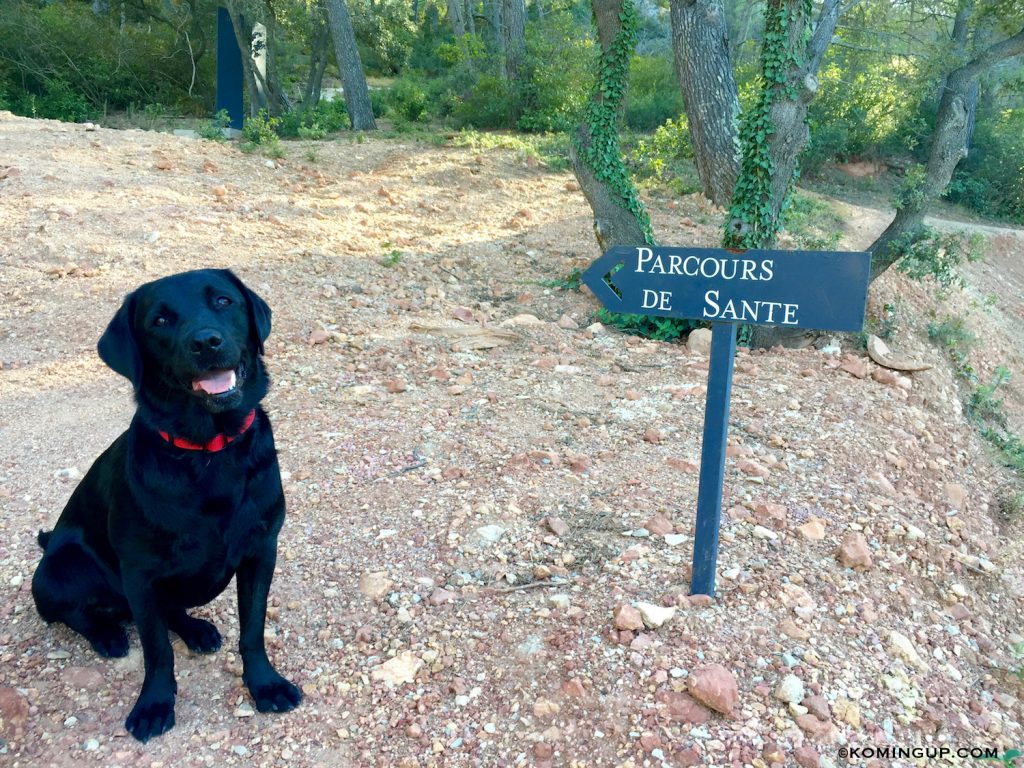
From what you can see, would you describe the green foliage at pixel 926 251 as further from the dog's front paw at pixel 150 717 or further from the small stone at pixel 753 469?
the dog's front paw at pixel 150 717

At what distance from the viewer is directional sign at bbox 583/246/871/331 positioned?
2576mm

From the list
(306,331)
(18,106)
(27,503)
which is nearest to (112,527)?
(27,503)

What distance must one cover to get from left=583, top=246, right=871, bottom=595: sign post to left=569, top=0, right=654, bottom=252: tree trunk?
456 cm

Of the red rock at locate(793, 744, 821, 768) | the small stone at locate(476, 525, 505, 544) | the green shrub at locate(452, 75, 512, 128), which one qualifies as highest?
the green shrub at locate(452, 75, 512, 128)

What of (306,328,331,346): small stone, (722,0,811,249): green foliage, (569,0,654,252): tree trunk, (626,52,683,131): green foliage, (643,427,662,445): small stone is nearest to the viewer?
(643,427,662,445): small stone

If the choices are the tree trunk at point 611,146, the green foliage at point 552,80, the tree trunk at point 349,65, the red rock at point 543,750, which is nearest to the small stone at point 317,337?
the tree trunk at point 611,146

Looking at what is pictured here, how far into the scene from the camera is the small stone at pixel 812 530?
12.1 feet

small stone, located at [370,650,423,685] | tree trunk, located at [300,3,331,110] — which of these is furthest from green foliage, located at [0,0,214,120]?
small stone, located at [370,650,423,685]

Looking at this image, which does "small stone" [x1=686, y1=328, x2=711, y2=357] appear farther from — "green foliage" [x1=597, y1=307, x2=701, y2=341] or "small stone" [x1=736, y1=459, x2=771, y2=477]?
"small stone" [x1=736, y1=459, x2=771, y2=477]

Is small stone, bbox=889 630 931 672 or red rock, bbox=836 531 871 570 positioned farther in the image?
red rock, bbox=836 531 871 570

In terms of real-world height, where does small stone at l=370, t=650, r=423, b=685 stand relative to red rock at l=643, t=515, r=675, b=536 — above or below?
below

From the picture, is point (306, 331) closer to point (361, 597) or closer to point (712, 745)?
point (361, 597)

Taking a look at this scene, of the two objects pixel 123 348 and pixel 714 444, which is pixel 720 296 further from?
pixel 123 348

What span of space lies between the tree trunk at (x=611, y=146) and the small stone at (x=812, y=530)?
164 inches
